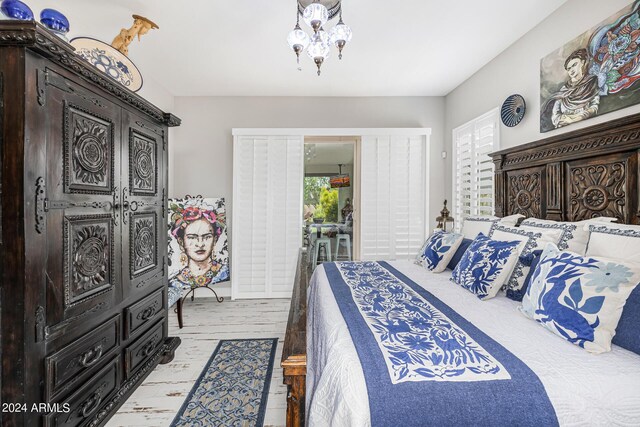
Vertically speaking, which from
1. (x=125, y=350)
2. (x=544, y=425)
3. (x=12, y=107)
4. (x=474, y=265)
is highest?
(x=12, y=107)

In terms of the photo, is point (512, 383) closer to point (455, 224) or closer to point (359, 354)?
point (359, 354)

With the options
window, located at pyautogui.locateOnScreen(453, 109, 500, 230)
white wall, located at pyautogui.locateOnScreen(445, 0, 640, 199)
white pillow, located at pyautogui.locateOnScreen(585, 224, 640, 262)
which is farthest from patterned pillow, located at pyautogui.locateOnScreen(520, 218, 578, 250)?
window, located at pyautogui.locateOnScreen(453, 109, 500, 230)

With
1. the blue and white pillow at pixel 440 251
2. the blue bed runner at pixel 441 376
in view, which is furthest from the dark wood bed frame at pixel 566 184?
the blue and white pillow at pixel 440 251

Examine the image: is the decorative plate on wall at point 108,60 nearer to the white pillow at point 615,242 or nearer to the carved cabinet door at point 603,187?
the white pillow at point 615,242

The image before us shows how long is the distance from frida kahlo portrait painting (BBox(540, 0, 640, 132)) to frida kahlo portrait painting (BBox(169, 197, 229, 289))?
11.1 feet

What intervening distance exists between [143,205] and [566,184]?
2.92m

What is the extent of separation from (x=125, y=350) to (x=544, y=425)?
2.08 meters

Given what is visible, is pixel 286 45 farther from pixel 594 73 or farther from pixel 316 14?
pixel 594 73

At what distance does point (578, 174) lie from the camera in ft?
6.38

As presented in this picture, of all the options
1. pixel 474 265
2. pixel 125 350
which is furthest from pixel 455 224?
pixel 125 350

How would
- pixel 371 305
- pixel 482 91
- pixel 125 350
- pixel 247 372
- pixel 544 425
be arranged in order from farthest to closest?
pixel 482 91
pixel 247 372
pixel 125 350
pixel 371 305
pixel 544 425

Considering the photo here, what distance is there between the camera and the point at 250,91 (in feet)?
12.3

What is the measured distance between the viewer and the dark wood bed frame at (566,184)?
1061mm

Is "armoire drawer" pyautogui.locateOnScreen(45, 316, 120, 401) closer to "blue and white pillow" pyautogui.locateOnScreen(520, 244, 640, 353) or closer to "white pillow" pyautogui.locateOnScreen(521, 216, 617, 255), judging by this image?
"blue and white pillow" pyautogui.locateOnScreen(520, 244, 640, 353)
